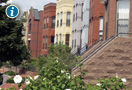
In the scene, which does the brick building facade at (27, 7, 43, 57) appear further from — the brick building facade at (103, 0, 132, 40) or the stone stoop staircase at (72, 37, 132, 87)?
the stone stoop staircase at (72, 37, 132, 87)

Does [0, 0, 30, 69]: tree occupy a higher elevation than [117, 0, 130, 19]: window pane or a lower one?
lower

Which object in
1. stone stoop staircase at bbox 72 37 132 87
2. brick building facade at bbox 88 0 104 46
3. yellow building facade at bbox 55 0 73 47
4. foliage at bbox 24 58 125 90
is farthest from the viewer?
yellow building facade at bbox 55 0 73 47

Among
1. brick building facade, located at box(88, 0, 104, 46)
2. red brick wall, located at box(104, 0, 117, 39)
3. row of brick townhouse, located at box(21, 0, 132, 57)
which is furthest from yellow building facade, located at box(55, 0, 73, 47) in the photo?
red brick wall, located at box(104, 0, 117, 39)

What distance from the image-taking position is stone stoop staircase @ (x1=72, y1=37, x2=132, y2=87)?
18406 millimetres

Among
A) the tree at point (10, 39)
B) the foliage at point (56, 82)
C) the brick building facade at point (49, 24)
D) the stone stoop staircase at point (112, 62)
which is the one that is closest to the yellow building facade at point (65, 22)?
the brick building facade at point (49, 24)

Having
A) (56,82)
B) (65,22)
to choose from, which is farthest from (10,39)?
(56,82)

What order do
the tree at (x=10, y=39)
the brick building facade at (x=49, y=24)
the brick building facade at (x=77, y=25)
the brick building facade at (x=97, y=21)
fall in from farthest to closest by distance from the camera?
the brick building facade at (x=49, y=24)
the brick building facade at (x=77, y=25)
the tree at (x=10, y=39)
the brick building facade at (x=97, y=21)

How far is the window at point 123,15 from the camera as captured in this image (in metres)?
21.2

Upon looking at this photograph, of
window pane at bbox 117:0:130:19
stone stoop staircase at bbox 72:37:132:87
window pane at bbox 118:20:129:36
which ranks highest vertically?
window pane at bbox 117:0:130:19

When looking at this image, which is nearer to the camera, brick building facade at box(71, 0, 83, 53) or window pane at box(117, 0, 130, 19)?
window pane at box(117, 0, 130, 19)

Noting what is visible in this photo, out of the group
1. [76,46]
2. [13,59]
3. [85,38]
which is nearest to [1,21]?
[13,59]

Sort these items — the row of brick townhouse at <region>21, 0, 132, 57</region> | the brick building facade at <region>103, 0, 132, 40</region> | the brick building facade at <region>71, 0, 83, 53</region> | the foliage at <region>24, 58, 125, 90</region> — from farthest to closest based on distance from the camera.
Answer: the brick building facade at <region>71, 0, 83, 53</region>
the row of brick townhouse at <region>21, 0, 132, 57</region>
the brick building facade at <region>103, 0, 132, 40</region>
the foliage at <region>24, 58, 125, 90</region>

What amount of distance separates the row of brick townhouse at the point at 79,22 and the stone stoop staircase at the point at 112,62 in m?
2.24

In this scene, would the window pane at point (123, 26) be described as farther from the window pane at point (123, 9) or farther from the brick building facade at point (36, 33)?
the brick building facade at point (36, 33)
